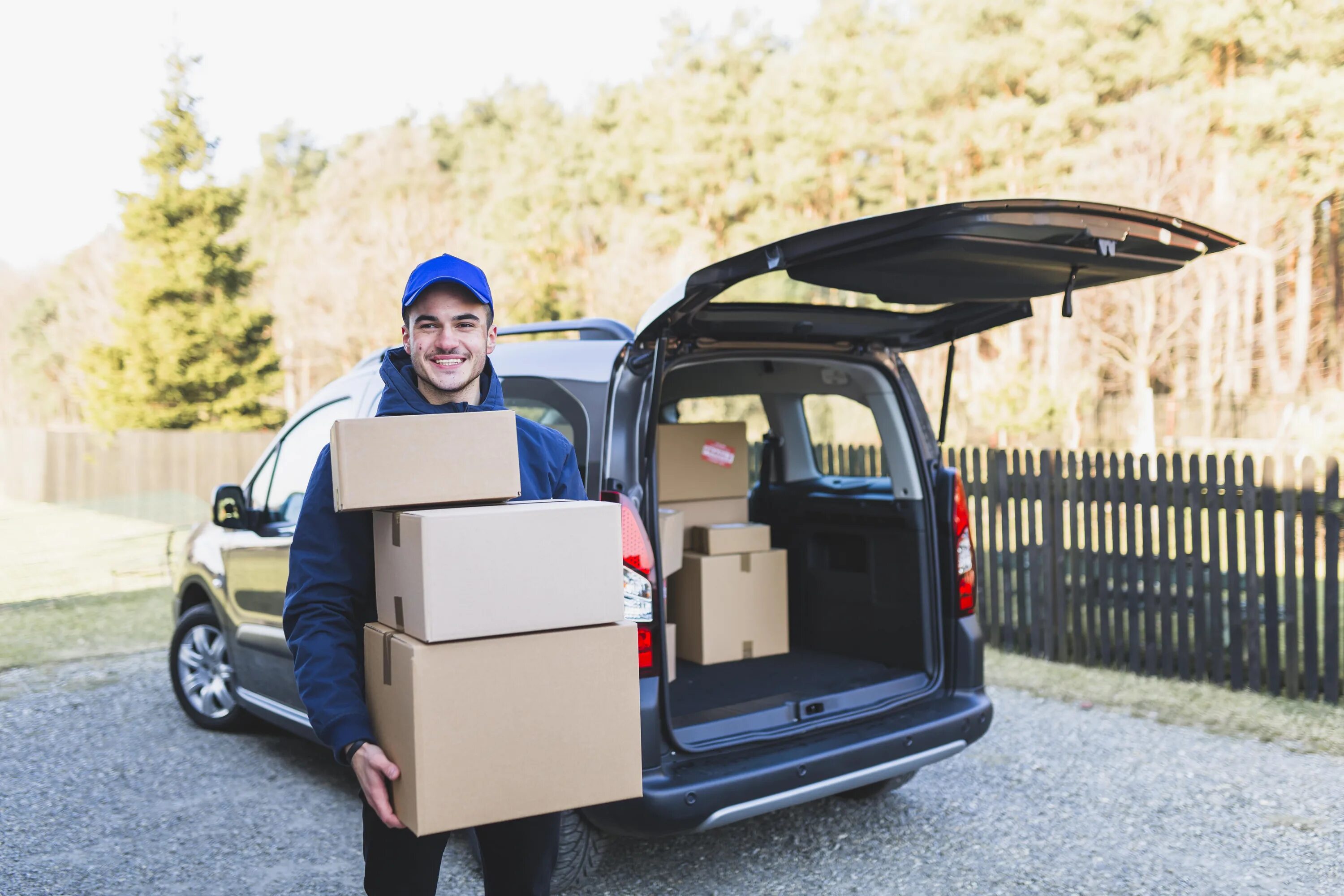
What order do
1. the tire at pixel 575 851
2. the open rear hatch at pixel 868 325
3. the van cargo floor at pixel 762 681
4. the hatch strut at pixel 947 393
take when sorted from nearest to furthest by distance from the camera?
the open rear hatch at pixel 868 325, the tire at pixel 575 851, the van cargo floor at pixel 762 681, the hatch strut at pixel 947 393

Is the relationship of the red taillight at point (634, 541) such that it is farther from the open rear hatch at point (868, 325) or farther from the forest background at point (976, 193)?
the forest background at point (976, 193)

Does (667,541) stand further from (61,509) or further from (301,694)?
(61,509)

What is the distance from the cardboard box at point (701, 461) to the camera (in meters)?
4.80

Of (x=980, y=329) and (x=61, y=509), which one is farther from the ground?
Answer: (x=980, y=329)

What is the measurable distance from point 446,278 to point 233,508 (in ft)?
9.45

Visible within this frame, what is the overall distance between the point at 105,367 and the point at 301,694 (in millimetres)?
22768

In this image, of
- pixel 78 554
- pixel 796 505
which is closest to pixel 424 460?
pixel 796 505

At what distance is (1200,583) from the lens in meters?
6.17

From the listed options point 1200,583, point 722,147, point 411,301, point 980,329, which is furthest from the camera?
point 722,147

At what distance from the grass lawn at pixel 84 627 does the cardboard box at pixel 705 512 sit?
5.08 meters

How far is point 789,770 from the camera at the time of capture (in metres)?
3.31

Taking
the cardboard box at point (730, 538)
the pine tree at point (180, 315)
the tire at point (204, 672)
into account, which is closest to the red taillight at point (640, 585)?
the cardboard box at point (730, 538)

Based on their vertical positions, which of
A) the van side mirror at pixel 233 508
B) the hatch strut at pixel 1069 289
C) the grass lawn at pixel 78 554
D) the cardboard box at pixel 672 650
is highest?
the hatch strut at pixel 1069 289

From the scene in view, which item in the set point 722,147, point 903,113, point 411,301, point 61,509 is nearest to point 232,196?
point 61,509
